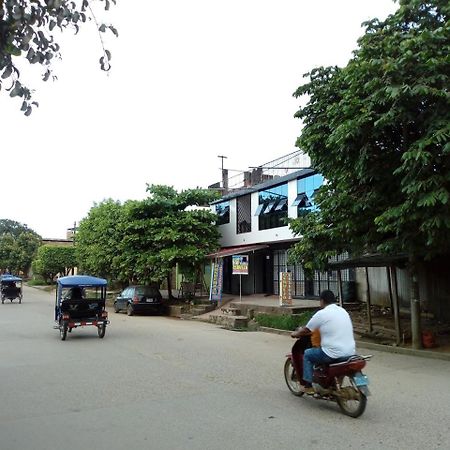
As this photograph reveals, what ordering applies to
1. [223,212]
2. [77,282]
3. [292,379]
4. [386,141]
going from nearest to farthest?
[292,379] < [386,141] < [77,282] < [223,212]

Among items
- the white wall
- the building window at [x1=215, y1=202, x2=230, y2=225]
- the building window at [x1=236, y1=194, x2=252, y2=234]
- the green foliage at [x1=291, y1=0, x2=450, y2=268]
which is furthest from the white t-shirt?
the building window at [x1=215, y1=202, x2=230, y2=225]

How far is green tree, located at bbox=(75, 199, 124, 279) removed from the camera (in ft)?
106

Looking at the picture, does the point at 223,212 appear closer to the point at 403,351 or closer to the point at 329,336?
the point at 403,351

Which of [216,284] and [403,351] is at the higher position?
[216,284]

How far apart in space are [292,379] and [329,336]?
141cm

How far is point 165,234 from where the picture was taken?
26203 millimetres

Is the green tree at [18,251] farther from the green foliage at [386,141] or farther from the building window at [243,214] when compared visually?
the green foliage at [386,141]

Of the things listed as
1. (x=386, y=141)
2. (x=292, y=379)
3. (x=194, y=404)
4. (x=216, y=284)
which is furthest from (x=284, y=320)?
(x=194, y=404)

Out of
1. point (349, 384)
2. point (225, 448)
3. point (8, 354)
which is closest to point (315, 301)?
point (8, 354)

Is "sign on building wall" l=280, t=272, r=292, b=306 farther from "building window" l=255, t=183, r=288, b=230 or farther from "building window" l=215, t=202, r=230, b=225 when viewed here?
"building window" l=215, t=202, r=230, b=225

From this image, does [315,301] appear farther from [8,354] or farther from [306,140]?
[8,354]

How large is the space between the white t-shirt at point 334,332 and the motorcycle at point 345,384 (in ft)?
0.44

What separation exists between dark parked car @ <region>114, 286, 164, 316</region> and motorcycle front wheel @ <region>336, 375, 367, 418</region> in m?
19.9

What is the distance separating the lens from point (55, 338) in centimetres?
1562
